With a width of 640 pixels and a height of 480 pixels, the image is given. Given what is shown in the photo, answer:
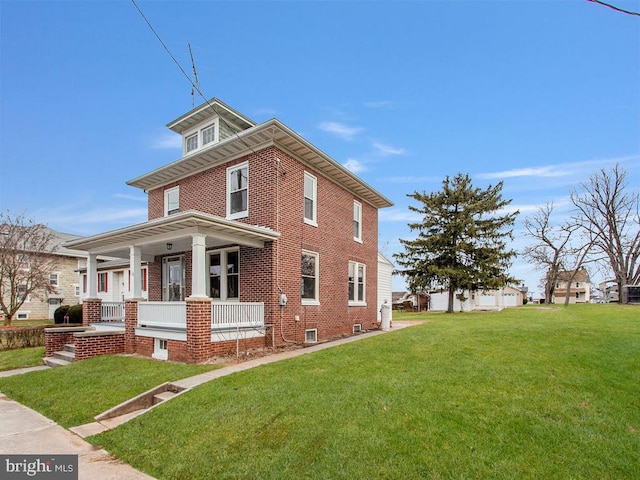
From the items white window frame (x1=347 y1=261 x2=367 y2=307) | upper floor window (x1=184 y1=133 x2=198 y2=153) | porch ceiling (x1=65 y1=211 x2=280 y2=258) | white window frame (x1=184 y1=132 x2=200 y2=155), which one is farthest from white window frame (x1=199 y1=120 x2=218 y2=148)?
white window frame (x1=347 y1=261 x2=367 y2=307)

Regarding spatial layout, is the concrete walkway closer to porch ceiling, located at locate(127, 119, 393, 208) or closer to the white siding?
porch ceiling, located at locate(127, 119, 393, 208)

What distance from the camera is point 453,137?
1603 centimetres

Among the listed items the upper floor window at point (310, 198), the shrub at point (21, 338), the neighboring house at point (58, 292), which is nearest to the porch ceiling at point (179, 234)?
the upper floor window at point (310, 198)

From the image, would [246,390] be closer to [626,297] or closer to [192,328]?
[192,328]

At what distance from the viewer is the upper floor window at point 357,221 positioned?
15.7m

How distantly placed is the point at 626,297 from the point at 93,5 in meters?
38.8

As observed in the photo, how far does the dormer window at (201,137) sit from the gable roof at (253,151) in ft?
1.50

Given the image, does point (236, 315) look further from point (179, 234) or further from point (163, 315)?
point (179, 234)

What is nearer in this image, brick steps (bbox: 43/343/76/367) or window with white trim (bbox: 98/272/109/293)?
brick steps (bbox: 43/343/76/367)

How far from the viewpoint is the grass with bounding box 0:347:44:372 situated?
431 inches

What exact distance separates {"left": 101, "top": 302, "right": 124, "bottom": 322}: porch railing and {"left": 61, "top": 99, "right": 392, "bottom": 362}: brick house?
6.2 inches

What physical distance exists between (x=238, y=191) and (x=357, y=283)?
6.46 metres

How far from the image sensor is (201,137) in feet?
46.1

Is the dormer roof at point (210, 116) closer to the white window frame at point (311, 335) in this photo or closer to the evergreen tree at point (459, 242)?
the white window frame at point (311, 335)
